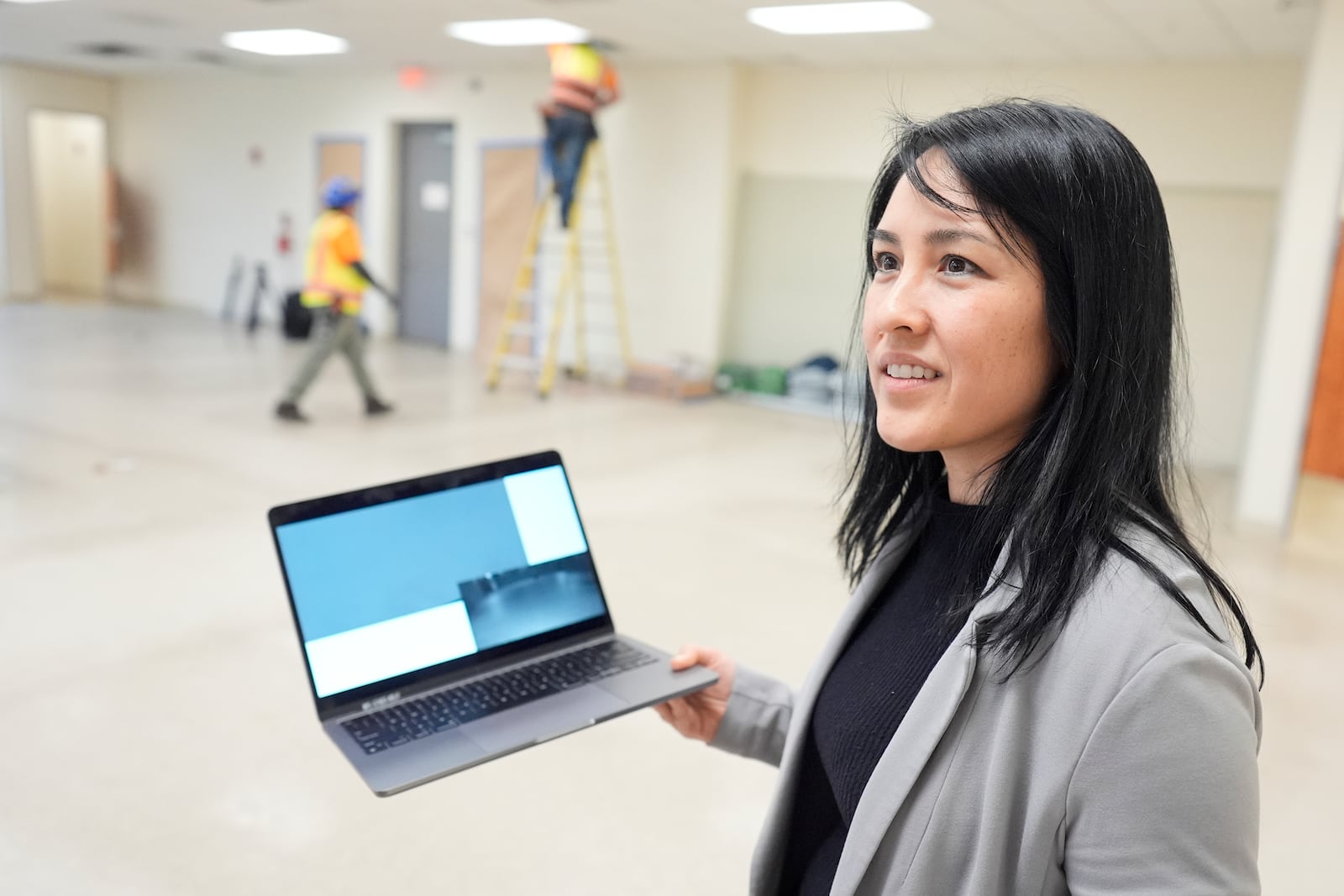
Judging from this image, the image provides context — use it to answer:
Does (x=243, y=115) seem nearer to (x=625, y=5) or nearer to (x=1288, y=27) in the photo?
(x=625, y=5)

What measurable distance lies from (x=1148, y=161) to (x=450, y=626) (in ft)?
20.2

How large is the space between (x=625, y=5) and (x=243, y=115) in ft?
24.0

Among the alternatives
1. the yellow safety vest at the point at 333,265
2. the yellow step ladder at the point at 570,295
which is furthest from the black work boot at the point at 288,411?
the yellow step ladder at the point at 570,295

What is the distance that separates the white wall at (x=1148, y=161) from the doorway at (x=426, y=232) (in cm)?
328

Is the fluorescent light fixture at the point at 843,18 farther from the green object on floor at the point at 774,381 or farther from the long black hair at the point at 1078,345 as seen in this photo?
the long black hair at the point at 1078,345

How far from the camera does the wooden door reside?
679cm

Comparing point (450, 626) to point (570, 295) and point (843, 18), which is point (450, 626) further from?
point (570, 295)

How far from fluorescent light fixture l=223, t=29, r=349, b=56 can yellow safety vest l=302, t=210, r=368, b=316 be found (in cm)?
260

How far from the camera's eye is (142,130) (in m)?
13.2

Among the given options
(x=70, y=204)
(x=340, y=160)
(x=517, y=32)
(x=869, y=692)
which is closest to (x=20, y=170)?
(x=70, y=204)

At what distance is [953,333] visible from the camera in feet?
3.07

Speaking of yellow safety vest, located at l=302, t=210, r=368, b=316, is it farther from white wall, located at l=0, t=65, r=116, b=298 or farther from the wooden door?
white wall, located at l=0, t=65, r=116, b=298

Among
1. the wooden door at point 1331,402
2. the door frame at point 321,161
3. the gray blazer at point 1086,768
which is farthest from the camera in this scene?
the door frame at point 321,161

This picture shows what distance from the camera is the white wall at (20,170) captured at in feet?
39.5
